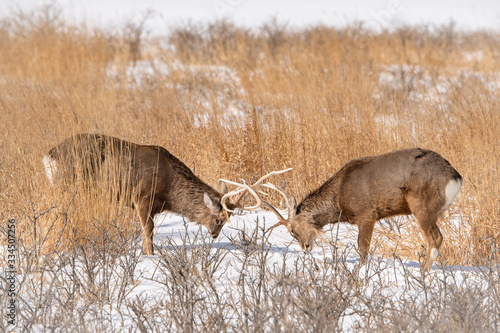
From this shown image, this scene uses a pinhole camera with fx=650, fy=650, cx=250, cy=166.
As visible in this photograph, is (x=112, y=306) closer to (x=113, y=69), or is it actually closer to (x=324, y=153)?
(x=324, y=153)

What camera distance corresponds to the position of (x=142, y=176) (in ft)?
21.2

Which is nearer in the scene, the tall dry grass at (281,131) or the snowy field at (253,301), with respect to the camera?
the snowy field at (253,301)

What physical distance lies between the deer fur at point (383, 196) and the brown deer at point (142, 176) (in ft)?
2.82

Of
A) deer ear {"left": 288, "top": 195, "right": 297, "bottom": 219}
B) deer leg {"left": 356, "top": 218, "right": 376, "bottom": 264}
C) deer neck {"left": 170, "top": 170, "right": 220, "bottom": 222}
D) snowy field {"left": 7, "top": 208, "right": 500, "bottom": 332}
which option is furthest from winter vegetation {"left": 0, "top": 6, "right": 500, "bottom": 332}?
deer ear {"left": 288, "top": 195, "right": 297, "bottom": 219}

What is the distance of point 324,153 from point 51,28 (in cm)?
1169

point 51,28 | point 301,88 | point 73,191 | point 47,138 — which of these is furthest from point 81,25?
point 73,191

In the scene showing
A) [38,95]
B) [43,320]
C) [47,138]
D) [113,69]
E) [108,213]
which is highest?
[113,69]

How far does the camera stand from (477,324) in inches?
132

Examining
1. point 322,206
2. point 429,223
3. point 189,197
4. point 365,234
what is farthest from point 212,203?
point 429,223

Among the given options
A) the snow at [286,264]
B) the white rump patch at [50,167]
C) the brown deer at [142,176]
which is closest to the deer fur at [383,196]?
the snow at [286,264]

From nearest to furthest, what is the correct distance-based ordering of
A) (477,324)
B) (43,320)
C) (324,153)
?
(477,324) < (43,320) < (324,153)

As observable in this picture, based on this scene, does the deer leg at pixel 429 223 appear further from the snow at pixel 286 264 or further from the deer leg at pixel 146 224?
the deer leg at pixel 146 224

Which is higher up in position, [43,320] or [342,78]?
[342,78]

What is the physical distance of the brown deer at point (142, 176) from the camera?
6078mm
